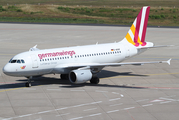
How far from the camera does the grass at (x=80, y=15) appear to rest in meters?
117

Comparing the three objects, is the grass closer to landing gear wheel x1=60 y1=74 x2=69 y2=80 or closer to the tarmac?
the tarmac

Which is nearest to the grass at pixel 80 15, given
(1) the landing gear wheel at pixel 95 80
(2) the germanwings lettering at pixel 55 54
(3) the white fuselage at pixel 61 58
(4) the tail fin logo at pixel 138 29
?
(4) the tail fin logo at pixel 138 29

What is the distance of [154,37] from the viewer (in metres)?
81.1

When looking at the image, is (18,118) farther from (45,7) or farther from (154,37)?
(45,7)

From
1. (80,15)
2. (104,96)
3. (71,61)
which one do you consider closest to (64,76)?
(71,61)

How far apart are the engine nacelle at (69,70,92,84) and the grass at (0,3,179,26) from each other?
245 ft

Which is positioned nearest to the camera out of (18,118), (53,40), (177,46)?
(18,118)

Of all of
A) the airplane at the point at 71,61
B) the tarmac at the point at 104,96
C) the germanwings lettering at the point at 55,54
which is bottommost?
the tarmac at the point at 104,96

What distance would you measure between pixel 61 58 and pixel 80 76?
361 cm

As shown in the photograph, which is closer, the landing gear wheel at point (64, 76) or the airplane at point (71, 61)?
the airplane at point (71, 61)

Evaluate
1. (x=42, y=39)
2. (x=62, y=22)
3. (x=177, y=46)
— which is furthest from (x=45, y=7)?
(x=177, y=46)

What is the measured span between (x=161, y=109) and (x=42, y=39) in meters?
52.5

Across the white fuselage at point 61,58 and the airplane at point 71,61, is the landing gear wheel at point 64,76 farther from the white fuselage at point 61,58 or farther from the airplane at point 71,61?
the white fuselage at point 61,58

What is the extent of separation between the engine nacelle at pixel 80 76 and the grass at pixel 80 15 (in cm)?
7467
